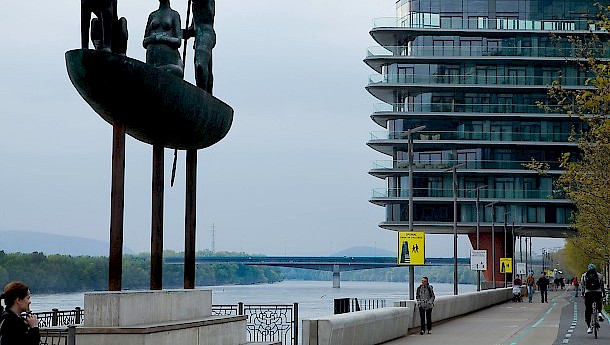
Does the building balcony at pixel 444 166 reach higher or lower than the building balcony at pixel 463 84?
lower

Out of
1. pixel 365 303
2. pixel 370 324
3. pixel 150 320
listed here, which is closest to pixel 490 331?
pixel 370 324

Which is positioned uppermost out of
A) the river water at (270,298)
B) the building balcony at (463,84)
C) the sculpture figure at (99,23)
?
the building balcony at (463,84)

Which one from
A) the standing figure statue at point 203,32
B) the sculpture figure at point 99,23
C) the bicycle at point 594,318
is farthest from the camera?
the bicycle at point 594,318

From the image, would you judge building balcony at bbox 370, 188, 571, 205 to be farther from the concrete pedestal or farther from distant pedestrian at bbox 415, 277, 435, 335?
the concrete pedestal

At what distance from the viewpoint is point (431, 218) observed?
3989 inches

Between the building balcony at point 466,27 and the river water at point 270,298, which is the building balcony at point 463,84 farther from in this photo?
the river water at point 270,298

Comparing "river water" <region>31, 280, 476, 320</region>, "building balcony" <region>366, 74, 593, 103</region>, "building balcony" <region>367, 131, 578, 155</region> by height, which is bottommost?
"river water" <region>31, 280, 476, 320</region>

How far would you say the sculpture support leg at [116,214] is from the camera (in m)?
15.0

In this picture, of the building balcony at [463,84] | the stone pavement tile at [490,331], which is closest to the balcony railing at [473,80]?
the building balcony at [463,84]

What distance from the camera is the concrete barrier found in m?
21.2

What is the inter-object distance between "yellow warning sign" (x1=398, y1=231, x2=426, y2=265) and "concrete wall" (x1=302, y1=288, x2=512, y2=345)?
164 centimetres

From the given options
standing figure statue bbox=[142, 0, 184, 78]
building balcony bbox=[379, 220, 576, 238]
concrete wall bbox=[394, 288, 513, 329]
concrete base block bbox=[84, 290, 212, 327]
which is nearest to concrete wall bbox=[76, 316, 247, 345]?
concrete base block bbox=[84, 290, 212, 327]

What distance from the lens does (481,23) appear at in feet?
348

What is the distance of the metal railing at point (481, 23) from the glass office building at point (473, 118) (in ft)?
0.36
